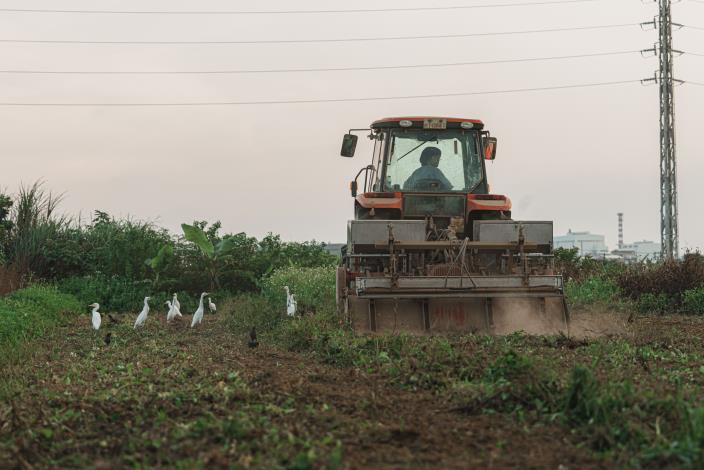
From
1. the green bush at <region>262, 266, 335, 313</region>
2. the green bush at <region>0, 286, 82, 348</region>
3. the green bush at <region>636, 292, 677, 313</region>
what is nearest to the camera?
the green bush at <region>0, 286, 82, 348</region>

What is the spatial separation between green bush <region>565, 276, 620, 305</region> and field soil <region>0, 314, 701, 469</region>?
932cm

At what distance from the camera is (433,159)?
13602 millimetres

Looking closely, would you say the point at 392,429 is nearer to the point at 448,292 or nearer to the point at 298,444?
the point at 298,444

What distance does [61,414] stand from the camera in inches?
281

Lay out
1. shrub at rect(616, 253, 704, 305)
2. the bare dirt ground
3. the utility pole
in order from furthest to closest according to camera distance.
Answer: the utility pole, shrub at rect(616, 253, 704, 305), the bare dirt ground

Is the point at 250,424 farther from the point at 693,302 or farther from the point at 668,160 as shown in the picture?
the point at 668,160

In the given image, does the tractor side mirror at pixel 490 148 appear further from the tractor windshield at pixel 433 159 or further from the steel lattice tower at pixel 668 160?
the steel lattice tower at pixel 668 160

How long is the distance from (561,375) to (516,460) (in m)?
2.37

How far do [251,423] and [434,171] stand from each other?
762 cm

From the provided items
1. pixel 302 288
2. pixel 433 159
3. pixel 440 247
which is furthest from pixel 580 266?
pixel 440 247

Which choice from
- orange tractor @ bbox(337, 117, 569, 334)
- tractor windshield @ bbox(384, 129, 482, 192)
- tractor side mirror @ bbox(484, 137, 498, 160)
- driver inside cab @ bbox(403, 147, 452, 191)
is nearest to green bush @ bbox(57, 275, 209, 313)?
orange tractor @ bbox(337, 117, 569, 334)

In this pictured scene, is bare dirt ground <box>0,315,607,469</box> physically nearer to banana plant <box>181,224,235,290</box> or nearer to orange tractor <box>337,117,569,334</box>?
orange tractor <box>337,117,569,334</box>

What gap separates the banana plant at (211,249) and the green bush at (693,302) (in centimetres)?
1004

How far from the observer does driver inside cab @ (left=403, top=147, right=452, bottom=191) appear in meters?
13.4
